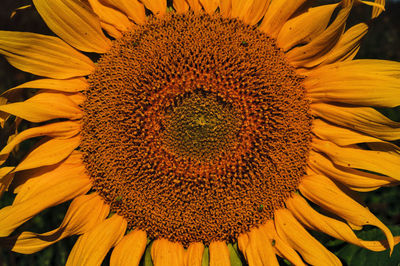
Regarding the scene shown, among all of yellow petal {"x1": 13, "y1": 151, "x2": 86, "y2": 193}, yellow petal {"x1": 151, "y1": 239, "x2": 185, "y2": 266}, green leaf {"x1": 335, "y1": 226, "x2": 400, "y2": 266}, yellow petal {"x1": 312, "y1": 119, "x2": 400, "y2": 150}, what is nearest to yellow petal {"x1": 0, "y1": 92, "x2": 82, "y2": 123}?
yellow petal {"x1": 13, "y1": 151, "x2": 86, "y2": 193}

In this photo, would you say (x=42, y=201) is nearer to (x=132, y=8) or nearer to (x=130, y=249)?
(x=130, y=249)

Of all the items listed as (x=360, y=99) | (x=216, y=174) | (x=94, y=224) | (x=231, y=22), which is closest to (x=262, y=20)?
(x=231, y=22)

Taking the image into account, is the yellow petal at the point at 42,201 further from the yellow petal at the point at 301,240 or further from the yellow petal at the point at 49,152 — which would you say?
the yellow petal at the point at 301,240

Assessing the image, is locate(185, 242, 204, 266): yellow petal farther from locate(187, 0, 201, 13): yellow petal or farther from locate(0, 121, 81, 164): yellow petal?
locate(187, 0, 201, 13): yellow petal

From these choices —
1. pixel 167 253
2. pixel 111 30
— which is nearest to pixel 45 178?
pixel 167 253

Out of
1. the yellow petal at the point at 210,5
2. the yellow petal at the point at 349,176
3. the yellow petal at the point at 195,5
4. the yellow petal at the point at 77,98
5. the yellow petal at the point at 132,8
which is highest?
the yellow petal at the point at 210,5

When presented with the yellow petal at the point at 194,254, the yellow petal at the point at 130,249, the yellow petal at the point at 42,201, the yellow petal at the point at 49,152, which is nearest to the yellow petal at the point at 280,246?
the yellow petal at the point at 194,254

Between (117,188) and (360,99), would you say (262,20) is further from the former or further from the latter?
(117,188)
